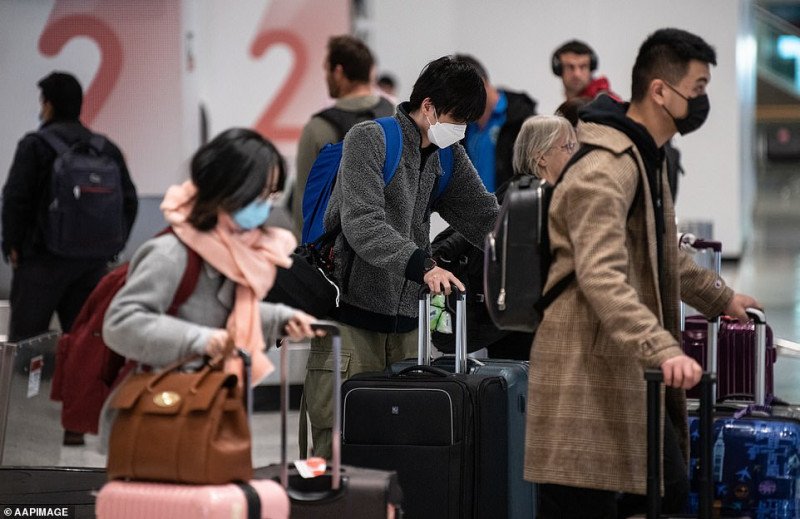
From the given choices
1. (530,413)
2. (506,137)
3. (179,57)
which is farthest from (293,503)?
(179,57)

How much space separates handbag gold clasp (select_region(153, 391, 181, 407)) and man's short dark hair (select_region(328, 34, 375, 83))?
150 inches

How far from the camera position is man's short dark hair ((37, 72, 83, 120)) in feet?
21.6

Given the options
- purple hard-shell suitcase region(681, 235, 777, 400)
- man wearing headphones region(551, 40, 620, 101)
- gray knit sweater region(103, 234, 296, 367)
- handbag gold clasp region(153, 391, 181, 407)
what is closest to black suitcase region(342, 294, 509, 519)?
purple hard-shell suitcase region(681, 235, 777, 400)

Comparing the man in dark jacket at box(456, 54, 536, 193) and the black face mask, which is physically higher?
the man in dark jacket at box(456, 54, 536, 193)

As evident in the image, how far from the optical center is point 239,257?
309 cm

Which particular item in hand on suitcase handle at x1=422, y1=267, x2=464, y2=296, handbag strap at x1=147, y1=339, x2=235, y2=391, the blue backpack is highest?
the blue backpack

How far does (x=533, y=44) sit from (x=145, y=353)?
31.6 feet

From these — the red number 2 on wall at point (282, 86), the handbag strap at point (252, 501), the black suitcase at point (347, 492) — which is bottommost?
the black suitcase at point (347, 492)

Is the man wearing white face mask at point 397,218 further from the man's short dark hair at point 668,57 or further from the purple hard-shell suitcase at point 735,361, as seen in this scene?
the purple hard-shell suitcase at point 735,361

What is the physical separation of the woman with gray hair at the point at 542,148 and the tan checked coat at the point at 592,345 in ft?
3.37

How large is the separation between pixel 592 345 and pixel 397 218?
3.45 feet

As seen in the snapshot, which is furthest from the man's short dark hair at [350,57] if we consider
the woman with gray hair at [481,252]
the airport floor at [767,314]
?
the woman with gray hair at [481,252]

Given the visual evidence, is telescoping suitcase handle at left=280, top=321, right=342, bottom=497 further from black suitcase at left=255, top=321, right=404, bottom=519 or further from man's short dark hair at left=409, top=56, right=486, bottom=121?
man's short dark hair at left=409, top=56, right=486, bottom=121

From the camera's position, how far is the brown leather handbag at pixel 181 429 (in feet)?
9.55
